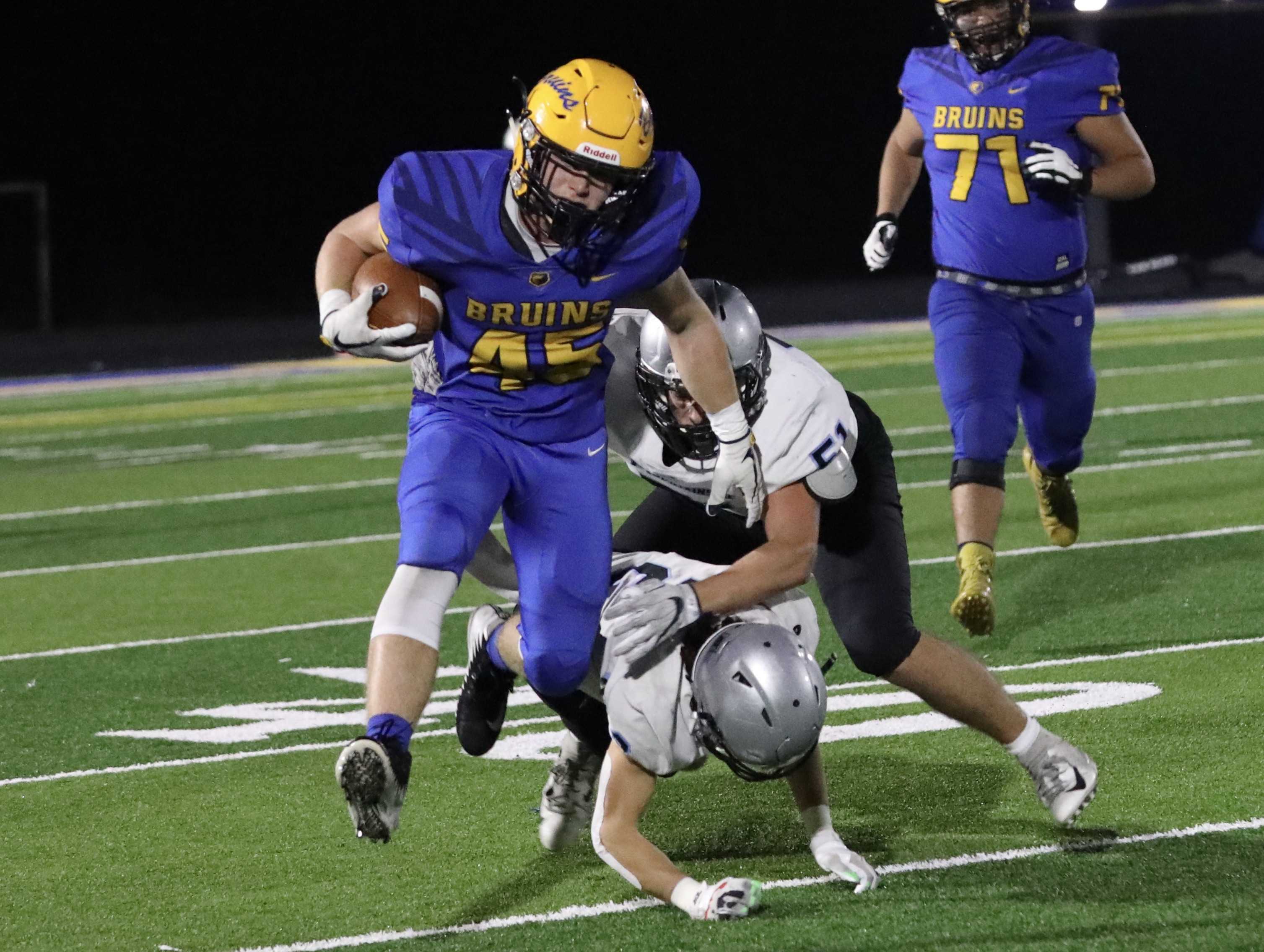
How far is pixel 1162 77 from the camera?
82.7 feet

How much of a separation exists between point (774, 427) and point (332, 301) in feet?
2.87

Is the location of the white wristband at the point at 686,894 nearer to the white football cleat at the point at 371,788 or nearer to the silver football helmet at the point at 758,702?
the silver football helmet at the point at 758,702

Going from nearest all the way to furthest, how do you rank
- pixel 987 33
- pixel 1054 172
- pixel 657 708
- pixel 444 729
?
pixel 657 708 → pixel 444 729 → pixel 1054 172 → pixel 987 33

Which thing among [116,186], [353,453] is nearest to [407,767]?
[353,453]

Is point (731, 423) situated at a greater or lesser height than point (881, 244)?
greater

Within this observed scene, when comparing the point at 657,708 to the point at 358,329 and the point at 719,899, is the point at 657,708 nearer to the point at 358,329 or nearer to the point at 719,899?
the point at 719,899

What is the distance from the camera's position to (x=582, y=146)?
3766mm

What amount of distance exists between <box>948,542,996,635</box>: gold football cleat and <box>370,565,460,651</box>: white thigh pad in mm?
2073

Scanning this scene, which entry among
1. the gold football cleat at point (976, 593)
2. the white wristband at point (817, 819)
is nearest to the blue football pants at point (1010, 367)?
the gold football cleat at point (976, 593)

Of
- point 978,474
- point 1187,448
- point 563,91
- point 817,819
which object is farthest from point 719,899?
point 1187,448

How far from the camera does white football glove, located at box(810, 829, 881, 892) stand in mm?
3635

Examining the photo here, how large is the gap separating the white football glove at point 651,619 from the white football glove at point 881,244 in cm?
287

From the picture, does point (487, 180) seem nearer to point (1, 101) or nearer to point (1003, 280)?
point (1003, 280)

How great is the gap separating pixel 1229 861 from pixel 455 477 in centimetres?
154
